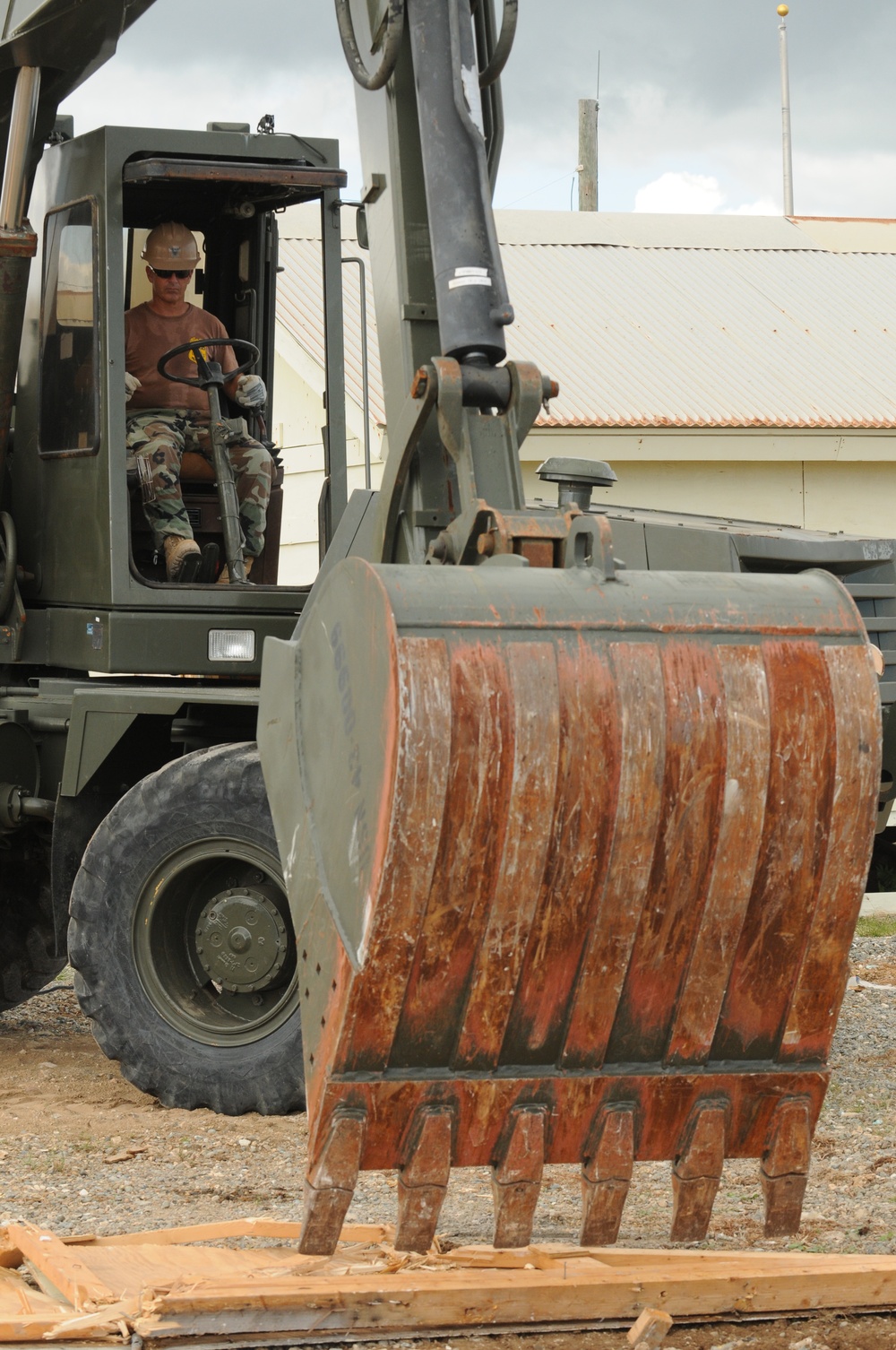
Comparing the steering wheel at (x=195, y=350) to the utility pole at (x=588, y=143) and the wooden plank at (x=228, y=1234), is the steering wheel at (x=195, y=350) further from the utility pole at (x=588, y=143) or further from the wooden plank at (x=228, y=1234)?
the utility pole at (x=588, y=143)

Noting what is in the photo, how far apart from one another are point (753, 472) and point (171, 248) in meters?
11.3

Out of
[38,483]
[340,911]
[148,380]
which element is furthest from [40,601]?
[340,911]

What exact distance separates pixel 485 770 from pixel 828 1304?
1.50 m

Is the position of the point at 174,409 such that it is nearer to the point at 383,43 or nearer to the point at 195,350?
the point at 195,350

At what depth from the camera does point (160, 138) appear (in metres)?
6.30

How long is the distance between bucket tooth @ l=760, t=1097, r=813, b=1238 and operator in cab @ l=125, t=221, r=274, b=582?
11.3 feet

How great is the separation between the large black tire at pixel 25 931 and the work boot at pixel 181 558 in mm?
1710

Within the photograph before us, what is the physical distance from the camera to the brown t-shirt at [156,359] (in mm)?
6527

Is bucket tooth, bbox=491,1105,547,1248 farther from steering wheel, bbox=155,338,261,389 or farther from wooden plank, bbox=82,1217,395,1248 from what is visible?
steering wheel, bbox=155,338,261,389

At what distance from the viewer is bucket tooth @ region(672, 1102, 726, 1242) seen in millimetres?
3543

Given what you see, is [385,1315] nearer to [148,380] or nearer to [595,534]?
[595,534]

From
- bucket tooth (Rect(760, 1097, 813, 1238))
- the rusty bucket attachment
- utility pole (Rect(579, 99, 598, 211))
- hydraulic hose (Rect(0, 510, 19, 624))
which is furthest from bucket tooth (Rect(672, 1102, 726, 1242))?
utility pole (Rect(579, 99, 598, 211))

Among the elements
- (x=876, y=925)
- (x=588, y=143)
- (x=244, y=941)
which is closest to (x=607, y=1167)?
(x=244, y=941)

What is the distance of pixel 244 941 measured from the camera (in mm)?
5746
